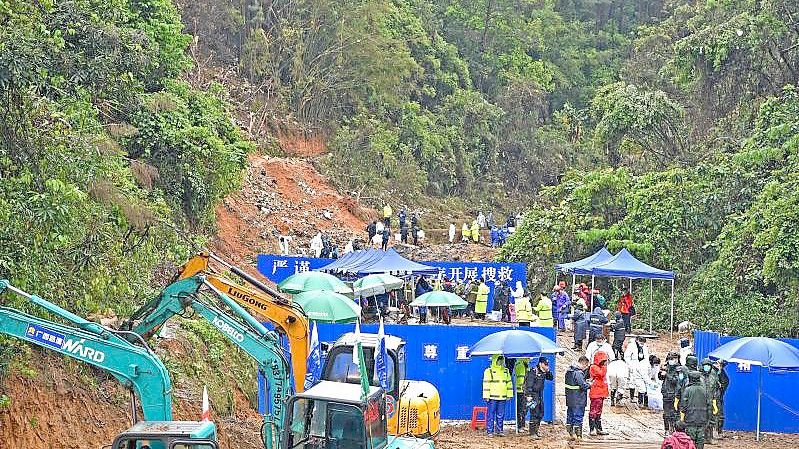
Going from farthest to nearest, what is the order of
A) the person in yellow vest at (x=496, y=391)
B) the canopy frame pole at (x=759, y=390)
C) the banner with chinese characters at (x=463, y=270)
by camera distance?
the banner with chinese characters at (x=463, y=270) → the canopy frame pole at (x=759, y=390) → the person in yellow vest at (x=496, y=391)

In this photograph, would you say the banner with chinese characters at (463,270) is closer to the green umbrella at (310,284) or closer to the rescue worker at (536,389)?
the green umbrella at (310,284)

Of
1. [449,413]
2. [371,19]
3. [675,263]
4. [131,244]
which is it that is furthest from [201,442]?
[371,19]

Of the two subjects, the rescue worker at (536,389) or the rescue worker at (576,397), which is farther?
the rescue worker at (536,389)

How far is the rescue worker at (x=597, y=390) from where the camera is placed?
54.6 ft

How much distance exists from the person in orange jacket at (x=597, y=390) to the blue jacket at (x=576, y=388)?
27cm

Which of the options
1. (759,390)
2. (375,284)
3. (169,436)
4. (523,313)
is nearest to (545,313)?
(523,313)

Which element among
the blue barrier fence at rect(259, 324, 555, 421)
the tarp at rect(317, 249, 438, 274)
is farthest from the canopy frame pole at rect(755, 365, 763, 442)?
the tarp at rect(317, 249, 438, 274)

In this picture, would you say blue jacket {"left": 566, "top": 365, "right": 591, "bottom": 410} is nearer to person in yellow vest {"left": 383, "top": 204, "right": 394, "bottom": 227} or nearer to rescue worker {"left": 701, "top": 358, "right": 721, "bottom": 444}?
rescue worker {"left": 701, "top": 358, "right": 721, "bottom": 444}

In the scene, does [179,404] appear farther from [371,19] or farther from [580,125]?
[580,125]

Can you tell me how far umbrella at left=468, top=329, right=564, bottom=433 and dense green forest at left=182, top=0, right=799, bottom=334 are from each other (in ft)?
35.5

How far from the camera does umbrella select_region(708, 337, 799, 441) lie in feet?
53.5

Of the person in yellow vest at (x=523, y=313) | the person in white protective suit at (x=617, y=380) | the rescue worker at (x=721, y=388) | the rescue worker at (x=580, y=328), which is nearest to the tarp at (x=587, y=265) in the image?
the person in yellow vest at (x=523, y=313)

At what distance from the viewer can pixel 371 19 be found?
5584cm

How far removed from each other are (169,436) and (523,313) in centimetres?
1614
